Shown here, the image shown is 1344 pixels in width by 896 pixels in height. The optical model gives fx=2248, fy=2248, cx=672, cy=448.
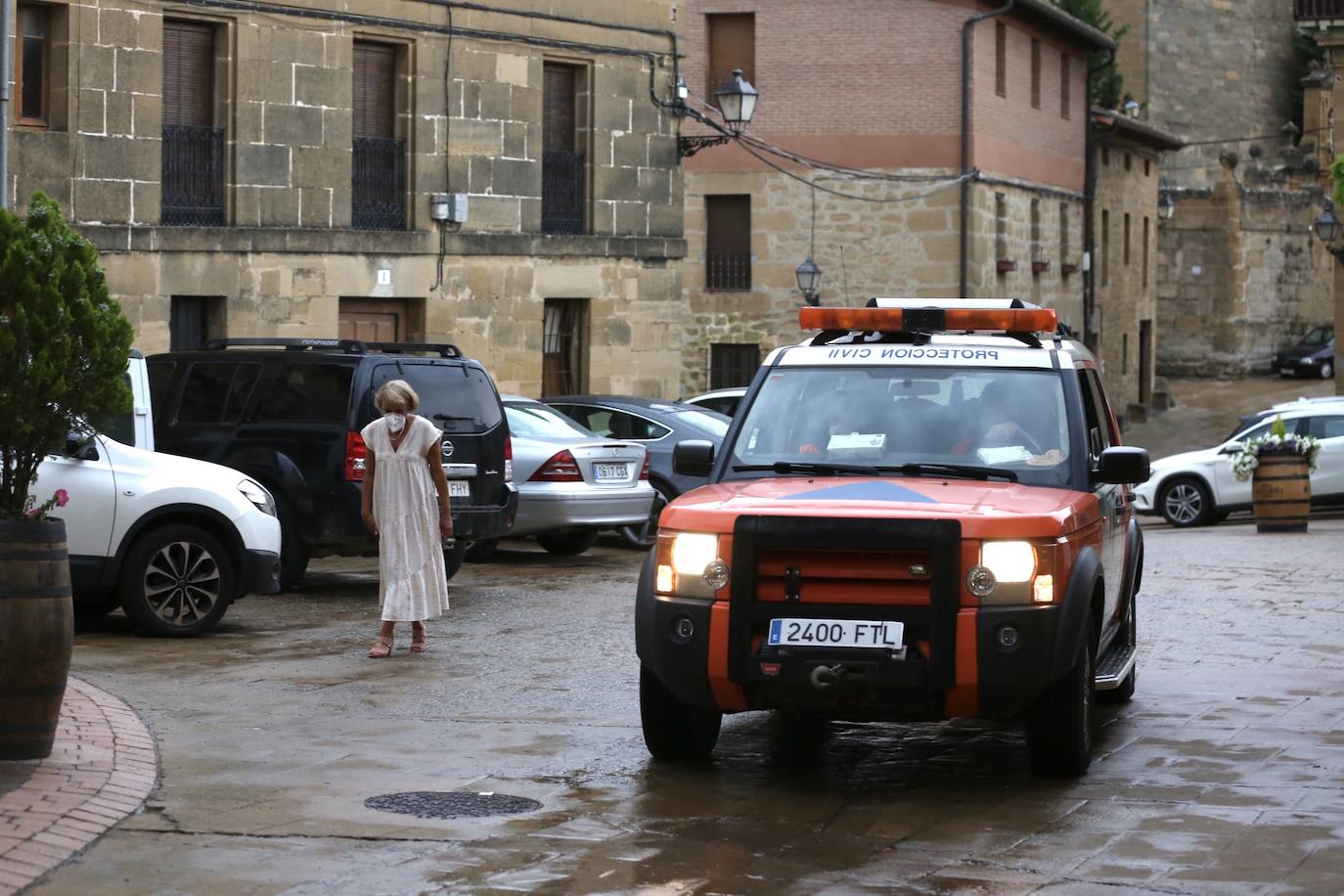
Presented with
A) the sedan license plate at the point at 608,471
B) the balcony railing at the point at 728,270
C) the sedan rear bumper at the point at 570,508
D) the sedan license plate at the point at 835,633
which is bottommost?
the sedan rear bumper at the point at 570,508

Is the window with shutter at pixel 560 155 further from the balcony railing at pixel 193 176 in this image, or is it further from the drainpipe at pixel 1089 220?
the drainpipe at pixel 1089 220

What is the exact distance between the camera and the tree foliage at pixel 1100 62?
61.6 m

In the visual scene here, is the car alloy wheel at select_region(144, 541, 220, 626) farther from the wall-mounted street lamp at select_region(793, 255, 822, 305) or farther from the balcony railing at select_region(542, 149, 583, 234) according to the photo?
the wall-mounted street lamp at select_region(793, 255, 822, 305)

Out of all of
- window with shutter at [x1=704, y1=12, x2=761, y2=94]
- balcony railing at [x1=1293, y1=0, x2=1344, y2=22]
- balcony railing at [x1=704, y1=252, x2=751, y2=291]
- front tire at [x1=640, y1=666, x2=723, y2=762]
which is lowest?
front tire at [x1=640, y1=666, x2=723, y2=762]

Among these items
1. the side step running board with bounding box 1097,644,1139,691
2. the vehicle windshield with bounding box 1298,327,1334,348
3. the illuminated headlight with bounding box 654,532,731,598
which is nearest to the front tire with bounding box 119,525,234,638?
the illuminated headlight with bounding box 654,532,731,598

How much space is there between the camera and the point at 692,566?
8.86m

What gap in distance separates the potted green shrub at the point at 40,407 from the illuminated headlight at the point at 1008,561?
3.53 meters

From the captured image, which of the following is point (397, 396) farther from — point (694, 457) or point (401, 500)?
point (694, 457)

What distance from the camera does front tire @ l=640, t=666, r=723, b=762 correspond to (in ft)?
30.5

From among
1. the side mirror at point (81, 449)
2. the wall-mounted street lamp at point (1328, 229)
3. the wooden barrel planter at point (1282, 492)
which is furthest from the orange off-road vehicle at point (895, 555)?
the wall-mounted street lamp at point (1328, 229)

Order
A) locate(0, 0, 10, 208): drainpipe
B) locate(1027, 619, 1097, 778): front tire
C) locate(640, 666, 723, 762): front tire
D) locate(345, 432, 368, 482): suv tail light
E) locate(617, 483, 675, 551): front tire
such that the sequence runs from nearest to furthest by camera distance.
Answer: locate(1027, 619, 1097, 778): front tire → locate(640, 666, 723, 762): front tire → locate(345, 432, 368, 482): suv tail light → locate(0, 0, 10, 208): drainpipe → locate(617, 483, 675, 551): front tire

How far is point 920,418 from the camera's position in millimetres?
9836

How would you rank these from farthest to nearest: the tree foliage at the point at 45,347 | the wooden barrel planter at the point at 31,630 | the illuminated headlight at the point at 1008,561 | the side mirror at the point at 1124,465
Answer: the side mirror at the point at 1124,465 → the tree foliage at the point at 45,347 → the illuminated headlight at the point at 1008,561 → the wooden barrel planter at the point at 31,630

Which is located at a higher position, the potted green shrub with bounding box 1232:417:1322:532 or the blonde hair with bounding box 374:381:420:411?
the blonde hair with bounding box 374:381:420:411
